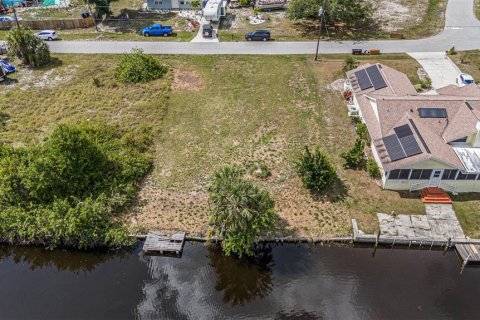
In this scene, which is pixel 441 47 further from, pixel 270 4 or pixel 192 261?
pixel 192 261

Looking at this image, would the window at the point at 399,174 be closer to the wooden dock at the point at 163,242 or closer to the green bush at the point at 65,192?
the wooden dock at the point at 163,242

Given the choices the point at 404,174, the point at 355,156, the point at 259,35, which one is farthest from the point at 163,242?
the point at 259,35

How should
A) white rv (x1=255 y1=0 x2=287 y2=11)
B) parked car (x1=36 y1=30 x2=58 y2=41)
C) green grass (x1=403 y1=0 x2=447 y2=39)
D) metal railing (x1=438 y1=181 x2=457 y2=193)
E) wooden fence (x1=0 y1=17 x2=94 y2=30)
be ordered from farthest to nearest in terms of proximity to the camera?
white rv (x1=255 y1=0 x2=287 y2=11) < wooden fence (x1=0 y1=17 x2=94 y2=30) < parked car (x1=36 y1=30 x2=58 y2=41) < green grass (x1=403 y1=0 x2=447 y2=39) < metal railing (x1=438 y1=181 x2=457 y2=193)

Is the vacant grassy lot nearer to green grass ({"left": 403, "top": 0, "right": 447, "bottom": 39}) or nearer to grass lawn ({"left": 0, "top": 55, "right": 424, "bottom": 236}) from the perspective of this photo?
green grass ({"left": 403, "top": 0, "right": 447, "bottom": 39})

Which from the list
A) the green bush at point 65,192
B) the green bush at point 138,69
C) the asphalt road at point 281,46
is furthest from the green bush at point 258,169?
the asphalt road at point 281,46

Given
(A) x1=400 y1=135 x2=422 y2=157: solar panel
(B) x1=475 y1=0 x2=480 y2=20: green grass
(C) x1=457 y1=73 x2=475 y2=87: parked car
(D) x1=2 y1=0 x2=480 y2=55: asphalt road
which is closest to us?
(A) x1=400 y1=135 x2=422 y2=157: solar panel

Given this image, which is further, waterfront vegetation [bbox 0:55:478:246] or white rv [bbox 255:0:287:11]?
white rv [bbox 255:0:287:11]

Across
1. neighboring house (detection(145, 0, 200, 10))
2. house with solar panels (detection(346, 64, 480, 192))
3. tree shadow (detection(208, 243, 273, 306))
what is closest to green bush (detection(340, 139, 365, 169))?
house with solar panels (detection(346, 64, 480, 192))

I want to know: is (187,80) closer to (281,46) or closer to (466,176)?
(281,46)
